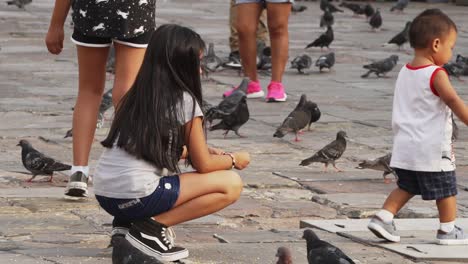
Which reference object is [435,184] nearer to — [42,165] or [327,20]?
[42,165]

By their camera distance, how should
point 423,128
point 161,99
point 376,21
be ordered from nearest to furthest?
1. point 161,99
2. point 423,128
3. point 376,21

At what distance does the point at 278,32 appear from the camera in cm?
1231

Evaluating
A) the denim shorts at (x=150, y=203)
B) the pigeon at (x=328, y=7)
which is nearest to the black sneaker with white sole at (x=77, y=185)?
the denim shorts at (x=150, y=203)

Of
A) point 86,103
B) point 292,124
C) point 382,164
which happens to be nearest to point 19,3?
point 292,124

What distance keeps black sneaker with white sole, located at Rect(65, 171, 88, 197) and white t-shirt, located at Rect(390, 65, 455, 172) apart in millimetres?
2056

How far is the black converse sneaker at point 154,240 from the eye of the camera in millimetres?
6176

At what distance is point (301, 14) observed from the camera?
78.9 feet

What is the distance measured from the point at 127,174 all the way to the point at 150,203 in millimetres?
178

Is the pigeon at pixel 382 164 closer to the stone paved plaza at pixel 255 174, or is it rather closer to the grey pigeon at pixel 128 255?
the stone paved plaza at pixel 255 174

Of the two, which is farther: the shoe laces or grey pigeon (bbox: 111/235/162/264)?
the shoe laces

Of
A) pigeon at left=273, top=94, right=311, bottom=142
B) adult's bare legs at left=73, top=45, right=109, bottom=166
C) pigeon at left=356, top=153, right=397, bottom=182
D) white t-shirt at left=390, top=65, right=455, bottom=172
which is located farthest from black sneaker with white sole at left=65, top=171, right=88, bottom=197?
pigeon at left=273, top=94, right=311, bottom=142

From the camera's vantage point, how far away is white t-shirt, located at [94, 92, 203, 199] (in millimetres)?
6172

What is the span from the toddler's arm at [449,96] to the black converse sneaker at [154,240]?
5.00ft

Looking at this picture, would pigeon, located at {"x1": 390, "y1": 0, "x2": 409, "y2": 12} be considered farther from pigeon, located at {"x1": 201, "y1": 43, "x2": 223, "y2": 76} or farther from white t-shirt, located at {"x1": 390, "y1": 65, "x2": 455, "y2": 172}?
white t-shirt, located at {"x1": 390, "y1": 65, "x2": 455, "y2": 172}
